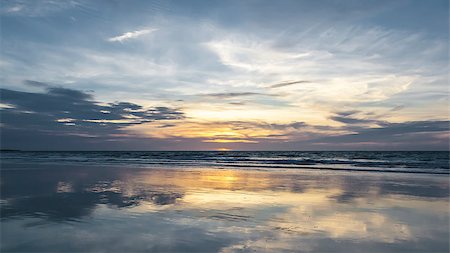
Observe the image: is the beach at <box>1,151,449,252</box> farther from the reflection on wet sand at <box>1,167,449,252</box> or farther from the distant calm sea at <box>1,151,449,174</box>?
the distant calm sea at <box>1,151,449,174</box>

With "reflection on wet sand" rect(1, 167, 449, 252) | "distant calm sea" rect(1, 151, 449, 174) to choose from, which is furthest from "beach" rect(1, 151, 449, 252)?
"distant calm sea" rect(1, 151, 449, 174)

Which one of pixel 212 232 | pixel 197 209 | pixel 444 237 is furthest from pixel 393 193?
pixel 212 232

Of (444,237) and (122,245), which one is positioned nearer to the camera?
(122,245)

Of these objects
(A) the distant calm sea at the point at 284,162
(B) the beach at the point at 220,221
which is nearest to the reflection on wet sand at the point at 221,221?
(B) the beach at the point at 220,221

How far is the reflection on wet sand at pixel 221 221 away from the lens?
654 centimetres

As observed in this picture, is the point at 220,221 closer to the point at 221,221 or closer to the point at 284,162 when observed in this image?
the point at 221,221

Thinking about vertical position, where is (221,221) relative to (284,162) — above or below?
below

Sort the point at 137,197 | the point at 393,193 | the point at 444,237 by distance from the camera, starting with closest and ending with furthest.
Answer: the point at 444,237, the point at 137,197, the point at 393,193

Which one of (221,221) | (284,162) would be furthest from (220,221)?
(284,162)

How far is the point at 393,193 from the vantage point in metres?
14.0

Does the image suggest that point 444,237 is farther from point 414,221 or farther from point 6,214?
point 6,214

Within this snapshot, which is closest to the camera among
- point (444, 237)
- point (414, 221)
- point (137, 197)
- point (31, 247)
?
point (31, 247)

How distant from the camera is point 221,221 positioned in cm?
847

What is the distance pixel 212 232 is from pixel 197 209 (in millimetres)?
2654
